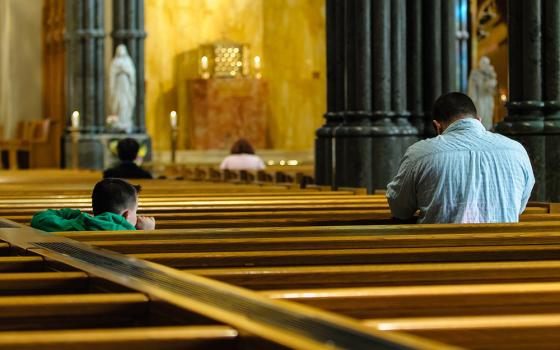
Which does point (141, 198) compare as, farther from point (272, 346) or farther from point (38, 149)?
point (38, 149)

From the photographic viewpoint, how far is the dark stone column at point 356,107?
10430 millimetres

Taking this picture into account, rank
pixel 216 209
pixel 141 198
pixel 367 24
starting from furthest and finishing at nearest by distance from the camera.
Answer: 1. pixel 367 24
2. pixel 141 198
3. pixel 216 209

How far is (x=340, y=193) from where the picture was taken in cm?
820

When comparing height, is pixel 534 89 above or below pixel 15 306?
above

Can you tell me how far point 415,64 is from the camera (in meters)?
10.9

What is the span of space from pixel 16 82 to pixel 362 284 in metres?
21.6

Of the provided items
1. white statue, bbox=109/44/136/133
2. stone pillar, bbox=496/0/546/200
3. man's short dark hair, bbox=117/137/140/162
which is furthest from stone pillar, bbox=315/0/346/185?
white statue, bbox=109/44/136/133

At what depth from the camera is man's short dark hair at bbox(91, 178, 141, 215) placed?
16.0 feet

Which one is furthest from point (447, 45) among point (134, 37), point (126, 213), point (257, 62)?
point (257, 62)

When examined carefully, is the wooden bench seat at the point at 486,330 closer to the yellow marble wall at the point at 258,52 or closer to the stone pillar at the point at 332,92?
the stone pillar at the point at 332,92

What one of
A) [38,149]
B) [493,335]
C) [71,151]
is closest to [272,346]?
[493,335]

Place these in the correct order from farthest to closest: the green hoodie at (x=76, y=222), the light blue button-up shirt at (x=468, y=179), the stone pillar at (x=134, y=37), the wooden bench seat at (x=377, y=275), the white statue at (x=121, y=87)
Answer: the stone pillar at (x=134, y=37), the white statue at (x=121, y=87), the light blue button-up shirt at (x=468, y=179), the green hoodie at (x=76, y=222), the wooden bench seat at (x=377, y=275)

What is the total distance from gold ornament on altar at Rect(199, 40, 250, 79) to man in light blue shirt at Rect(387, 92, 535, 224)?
18568 millimetres

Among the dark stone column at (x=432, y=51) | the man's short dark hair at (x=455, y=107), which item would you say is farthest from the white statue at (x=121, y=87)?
the man's short dark hair at (x=455, y=107)
